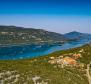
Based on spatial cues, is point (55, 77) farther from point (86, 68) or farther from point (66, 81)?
point (86, 68)

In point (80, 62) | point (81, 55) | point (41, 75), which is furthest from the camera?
point (81, 55)

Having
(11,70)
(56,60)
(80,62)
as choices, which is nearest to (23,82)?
(11,70)

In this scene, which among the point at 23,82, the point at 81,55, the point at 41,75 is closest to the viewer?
the point at 23,82

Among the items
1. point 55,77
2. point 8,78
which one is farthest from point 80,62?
point 8,78

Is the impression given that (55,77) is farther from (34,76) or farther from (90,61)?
(90,61)

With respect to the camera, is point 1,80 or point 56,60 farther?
point 56,60

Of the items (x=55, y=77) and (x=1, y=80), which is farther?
(x=55, y=77)

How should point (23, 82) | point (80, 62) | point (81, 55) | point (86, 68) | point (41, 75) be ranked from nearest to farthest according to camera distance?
point (23, 82), point (41, 75), point (86, 68), point (80, 62), point (81, 55)

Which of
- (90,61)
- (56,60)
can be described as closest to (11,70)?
(56,60)
